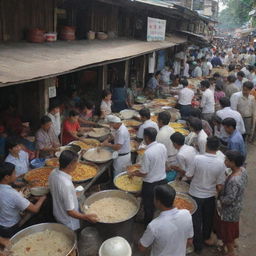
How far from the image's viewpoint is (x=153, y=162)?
561 centimetres

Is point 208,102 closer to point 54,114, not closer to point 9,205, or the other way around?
point 54,114

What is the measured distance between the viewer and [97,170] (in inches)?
243

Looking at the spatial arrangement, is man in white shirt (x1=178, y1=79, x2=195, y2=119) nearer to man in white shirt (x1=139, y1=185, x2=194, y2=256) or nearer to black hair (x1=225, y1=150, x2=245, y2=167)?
black hair (x1=225, y1=150, x2=245, y2=167)

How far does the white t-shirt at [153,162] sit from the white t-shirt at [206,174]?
587 millimetres

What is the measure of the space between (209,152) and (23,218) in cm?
346

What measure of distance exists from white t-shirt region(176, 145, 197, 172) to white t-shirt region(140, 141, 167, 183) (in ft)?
1.63

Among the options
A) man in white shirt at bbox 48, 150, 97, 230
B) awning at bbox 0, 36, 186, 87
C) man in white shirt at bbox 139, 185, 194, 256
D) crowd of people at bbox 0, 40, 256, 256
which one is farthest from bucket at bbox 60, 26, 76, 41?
man in white shirt at bbox 139, 185, 194, 256

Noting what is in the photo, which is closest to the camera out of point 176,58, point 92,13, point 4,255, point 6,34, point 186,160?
point 4,255

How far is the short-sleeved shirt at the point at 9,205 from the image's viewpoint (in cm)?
420

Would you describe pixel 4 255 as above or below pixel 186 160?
below

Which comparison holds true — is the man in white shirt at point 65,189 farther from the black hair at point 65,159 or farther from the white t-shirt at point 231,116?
the white t-shirt at point 231,116

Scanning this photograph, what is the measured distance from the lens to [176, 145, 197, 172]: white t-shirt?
5.96 metres

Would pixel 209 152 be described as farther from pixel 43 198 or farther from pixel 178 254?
pixel 43 198

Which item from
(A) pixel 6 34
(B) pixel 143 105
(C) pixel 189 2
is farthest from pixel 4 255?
(C) pixel 189 2
